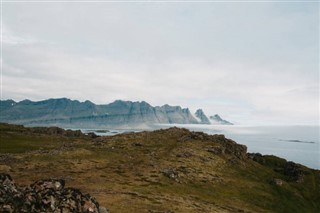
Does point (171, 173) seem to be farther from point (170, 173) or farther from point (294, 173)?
point (294, 173)

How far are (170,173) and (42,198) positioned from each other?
8879 centimetres

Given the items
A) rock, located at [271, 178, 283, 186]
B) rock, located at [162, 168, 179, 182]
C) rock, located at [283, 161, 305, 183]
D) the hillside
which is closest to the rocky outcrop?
the hillside

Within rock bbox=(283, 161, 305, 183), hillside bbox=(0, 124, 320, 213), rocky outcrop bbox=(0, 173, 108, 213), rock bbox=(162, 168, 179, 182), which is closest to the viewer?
rocky outcrop bbox=(0, 173, 108, 213)

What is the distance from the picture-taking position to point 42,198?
4509 cm

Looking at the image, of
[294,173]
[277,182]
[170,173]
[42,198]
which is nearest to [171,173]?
[170,173]

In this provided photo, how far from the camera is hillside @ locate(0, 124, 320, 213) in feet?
311

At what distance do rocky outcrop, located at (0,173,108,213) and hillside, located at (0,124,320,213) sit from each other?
2374 cm

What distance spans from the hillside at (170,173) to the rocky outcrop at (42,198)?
23.7 m

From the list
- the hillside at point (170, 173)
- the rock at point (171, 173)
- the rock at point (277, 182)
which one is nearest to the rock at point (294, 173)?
the hillside at point (170, 173)

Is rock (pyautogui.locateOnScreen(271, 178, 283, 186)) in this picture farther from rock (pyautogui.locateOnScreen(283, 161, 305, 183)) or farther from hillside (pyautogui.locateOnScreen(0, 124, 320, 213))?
rock (pyautogui.locateOnScreen(283, 161, 305, 183))

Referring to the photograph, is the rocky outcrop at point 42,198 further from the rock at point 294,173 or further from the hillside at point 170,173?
the rock at point 294,173

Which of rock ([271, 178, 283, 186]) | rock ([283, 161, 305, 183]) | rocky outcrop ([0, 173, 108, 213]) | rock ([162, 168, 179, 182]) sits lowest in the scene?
rock ([271, 178, 283, 186])

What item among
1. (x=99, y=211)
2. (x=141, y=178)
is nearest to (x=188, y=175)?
(x=141, y=178)

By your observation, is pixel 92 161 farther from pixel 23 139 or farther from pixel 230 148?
pixel 230 148
